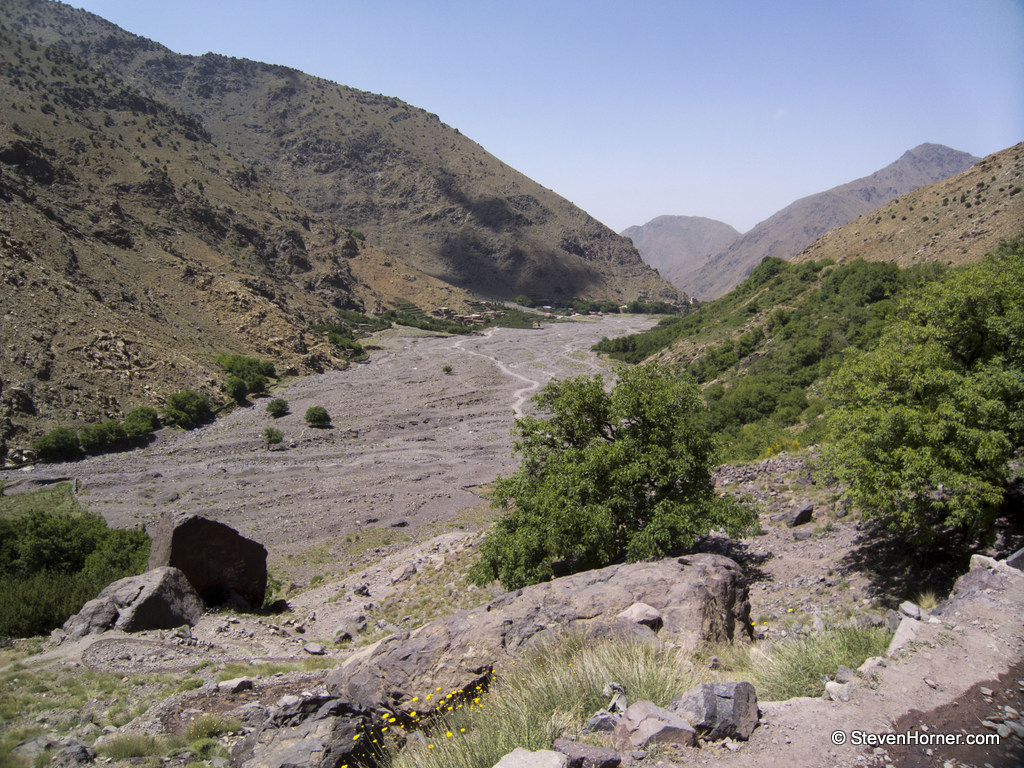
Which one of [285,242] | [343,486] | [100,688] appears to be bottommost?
[343,486]

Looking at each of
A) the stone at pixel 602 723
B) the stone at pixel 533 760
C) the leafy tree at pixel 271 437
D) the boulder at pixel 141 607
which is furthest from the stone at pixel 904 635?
the leafy tree at pixel 271 437

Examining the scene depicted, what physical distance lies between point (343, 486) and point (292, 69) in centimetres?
21189

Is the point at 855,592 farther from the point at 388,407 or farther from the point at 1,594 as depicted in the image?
the point at 388,407

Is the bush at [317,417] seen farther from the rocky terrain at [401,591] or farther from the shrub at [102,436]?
the shrub at [102,436]

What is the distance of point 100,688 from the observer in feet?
32.7

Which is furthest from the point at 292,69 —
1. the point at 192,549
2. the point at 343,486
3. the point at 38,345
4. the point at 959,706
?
the point at 959,706

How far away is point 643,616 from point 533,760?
406 cm

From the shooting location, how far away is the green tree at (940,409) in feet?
31.1

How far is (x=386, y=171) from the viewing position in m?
166

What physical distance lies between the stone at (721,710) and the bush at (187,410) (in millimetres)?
43851

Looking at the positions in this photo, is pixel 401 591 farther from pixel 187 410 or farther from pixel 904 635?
pixel 187 410

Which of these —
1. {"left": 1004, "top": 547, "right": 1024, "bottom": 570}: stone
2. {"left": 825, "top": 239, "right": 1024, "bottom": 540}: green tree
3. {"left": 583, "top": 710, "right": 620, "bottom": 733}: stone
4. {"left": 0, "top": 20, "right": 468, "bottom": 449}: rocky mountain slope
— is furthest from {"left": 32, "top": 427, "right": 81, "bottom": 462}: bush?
{"left": 1004, "top": 547, "right": 1024, "bottom": 570}: stone

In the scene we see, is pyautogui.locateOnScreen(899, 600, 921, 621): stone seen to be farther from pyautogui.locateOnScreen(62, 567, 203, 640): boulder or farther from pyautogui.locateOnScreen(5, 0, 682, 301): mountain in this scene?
pyautogui.locateOnScreen(5, 0, 682, 301): mountain

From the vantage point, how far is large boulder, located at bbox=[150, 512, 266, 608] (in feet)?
51.9
